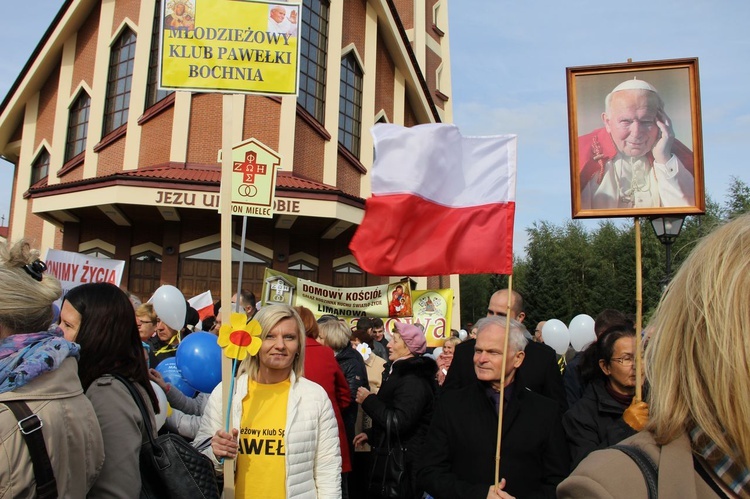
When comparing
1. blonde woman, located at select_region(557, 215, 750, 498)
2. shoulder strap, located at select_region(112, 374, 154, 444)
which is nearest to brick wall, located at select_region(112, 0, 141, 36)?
shoulder strap, located at select_region(112, 374, 154, 444)

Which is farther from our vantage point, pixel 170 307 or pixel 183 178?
pixel 183 178

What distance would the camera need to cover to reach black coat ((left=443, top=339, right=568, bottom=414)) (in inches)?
181

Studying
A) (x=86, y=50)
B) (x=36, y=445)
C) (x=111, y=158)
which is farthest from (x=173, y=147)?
(x=36, y=445)

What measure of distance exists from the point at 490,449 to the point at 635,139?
2.15 m

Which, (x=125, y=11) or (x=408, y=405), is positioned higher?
(x=125, y=11)

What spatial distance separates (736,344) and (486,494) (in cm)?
240

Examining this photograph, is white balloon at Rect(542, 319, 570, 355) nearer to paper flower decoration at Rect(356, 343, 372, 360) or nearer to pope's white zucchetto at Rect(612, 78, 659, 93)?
paper flower decoration at Rect(356, 343, 372, 360)

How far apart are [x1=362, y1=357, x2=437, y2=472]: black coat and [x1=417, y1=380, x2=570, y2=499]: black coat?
1.33m

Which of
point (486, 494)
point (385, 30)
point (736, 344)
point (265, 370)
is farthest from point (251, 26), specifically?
point (385, 30)

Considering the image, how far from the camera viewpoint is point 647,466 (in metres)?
1.28

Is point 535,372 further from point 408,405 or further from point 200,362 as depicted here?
point 200,362

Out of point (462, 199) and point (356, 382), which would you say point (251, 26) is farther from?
point (356, 382)

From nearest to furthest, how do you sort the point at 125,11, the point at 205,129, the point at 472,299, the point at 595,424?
1. the point at 595,424
2. the point at 205,129
3. the point at 125,11
4. the point at 472,299

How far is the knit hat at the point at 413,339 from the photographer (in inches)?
219
